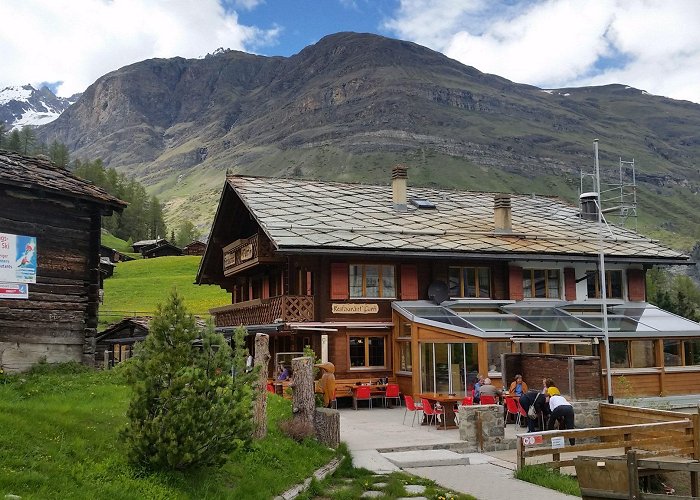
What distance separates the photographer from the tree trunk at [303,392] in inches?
588

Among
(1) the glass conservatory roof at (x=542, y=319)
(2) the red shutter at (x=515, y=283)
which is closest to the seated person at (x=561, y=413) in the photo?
(1) the glass conservatory roof at (x=542, y=319)

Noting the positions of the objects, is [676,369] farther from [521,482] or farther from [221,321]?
[221,321]

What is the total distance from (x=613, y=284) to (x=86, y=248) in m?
22.3

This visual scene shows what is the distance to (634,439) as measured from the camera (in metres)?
15.9

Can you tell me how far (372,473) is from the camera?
550 inches

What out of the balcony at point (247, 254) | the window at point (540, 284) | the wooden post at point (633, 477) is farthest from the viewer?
the window at point (540, 284)

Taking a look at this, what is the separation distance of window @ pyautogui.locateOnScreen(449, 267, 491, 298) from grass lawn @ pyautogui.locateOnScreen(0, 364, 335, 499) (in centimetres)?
1525

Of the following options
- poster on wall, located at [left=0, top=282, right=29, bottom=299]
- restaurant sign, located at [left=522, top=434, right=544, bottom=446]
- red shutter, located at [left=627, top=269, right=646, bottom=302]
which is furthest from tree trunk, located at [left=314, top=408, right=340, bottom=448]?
red shutter, located at [left=627, top=269, right=646, bottom=302]

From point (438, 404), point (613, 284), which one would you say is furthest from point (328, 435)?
point (613, 284)

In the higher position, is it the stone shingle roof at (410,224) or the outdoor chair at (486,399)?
the stone shingle roof at (410,224)

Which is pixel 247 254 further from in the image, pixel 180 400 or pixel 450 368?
pixel 180 400

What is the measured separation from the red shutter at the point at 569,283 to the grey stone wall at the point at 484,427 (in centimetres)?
1452

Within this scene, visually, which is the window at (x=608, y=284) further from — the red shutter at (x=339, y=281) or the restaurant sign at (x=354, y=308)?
the red shutter at (x=339, y=281)

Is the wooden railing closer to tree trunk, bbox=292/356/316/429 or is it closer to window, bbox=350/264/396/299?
tree trunk, bbox=292/356/316/429
